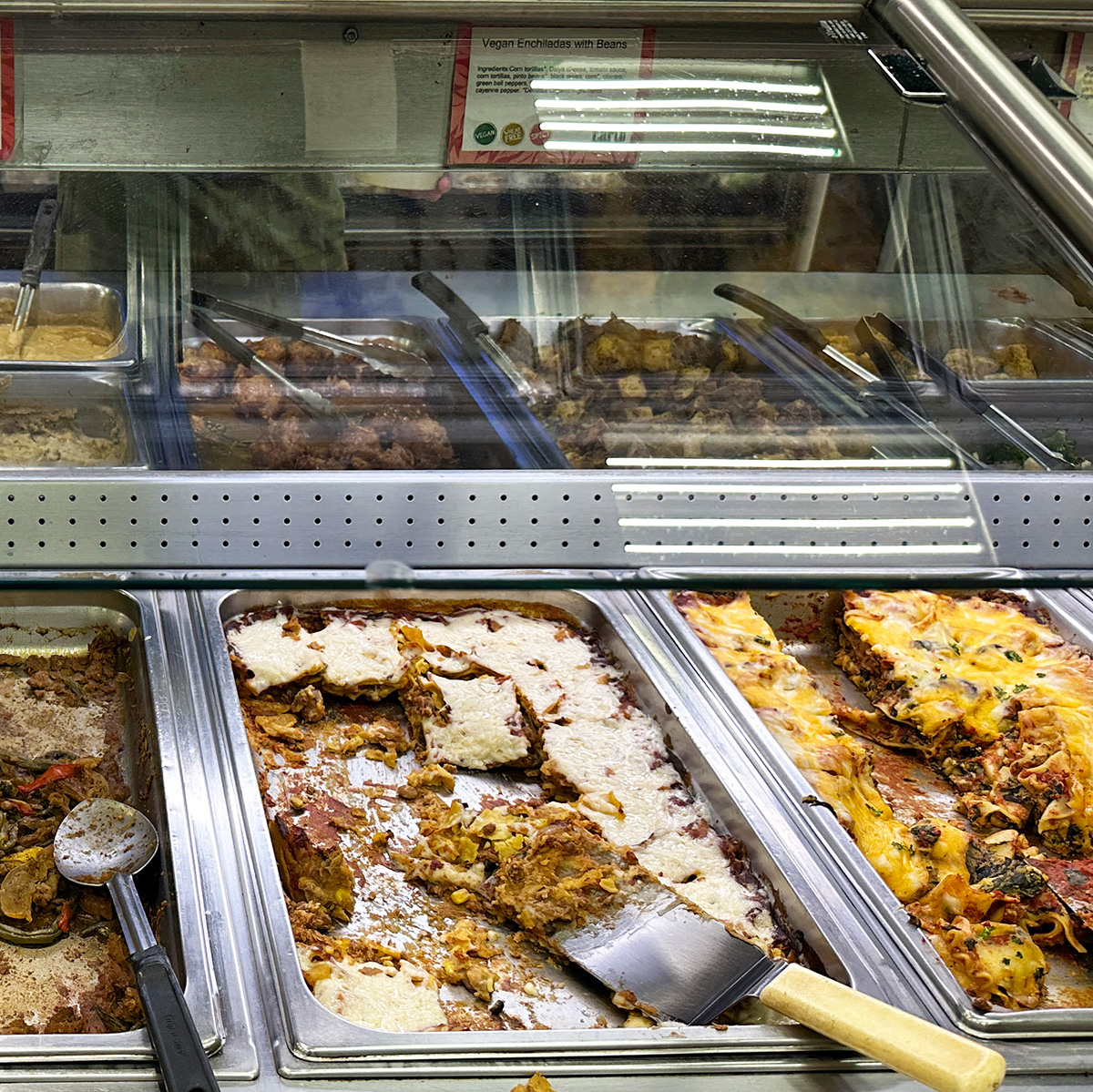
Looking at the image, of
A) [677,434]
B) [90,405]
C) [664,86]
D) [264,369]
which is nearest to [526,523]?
[677,434]

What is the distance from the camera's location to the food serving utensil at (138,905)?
1.49 metres

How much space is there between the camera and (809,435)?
5.39 ft

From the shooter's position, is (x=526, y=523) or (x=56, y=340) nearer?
(x=526, y=523)

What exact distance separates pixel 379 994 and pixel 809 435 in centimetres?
104

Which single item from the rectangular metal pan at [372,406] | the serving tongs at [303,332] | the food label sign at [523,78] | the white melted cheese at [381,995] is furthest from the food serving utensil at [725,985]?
the food label sign at [523,78]

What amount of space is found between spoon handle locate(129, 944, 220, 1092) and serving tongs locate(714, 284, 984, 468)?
125cm

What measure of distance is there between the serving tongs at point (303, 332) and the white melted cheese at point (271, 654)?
76cm

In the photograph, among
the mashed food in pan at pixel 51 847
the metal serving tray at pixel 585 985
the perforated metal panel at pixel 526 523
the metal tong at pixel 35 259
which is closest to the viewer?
the perforated metal panel at pixel 526 523

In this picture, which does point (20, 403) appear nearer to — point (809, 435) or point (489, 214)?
point (489, 214)

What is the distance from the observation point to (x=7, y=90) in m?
2.19

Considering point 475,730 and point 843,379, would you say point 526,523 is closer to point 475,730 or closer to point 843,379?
point 843,379

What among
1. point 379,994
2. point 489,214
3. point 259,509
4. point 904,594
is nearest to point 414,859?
point 379,994

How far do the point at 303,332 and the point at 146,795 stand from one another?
2.97 feet

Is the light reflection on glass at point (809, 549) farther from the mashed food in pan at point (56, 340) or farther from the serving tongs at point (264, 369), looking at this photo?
the mashed food in pan at point (56, 340)
